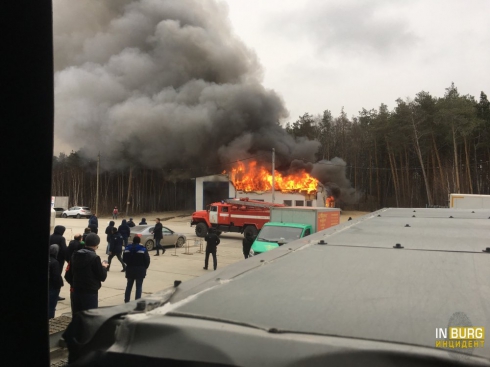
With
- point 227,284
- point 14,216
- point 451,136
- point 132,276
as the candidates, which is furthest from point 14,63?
point 451,136

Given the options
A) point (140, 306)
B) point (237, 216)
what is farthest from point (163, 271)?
point (140, 306)

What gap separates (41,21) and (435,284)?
6.02ft

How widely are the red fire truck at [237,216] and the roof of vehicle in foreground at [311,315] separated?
16324 mm

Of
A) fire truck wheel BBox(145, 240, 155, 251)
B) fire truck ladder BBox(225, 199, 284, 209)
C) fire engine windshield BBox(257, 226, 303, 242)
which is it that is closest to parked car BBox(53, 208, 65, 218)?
fire truck ladder BBox(225, 199, 284, 209)

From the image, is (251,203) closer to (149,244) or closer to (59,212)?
(149,244)

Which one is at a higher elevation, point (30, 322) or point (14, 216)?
point (14, 216)

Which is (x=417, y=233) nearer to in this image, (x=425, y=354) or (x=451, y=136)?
(x=425, y=354)

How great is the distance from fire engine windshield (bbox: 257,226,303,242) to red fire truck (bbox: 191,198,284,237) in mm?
6978

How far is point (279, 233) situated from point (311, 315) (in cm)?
989

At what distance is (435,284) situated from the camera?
66.6 inches

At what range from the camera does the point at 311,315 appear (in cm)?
124

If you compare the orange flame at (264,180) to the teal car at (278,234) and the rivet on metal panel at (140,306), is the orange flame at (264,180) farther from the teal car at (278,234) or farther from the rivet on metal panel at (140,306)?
the rivet on metal panel at (140,306)

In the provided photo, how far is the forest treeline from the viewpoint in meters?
34.8

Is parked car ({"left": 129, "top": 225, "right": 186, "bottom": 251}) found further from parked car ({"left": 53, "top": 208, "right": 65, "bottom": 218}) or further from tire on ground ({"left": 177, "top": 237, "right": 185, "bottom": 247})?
parked car ({"left": 53, "top": 208, "right": 65, "bottom": 218})
